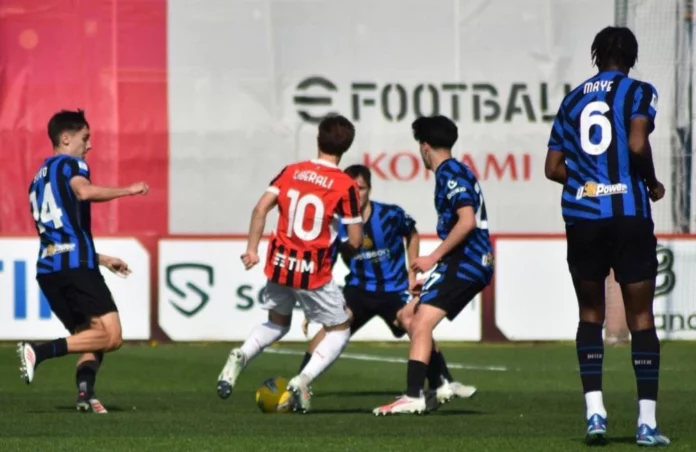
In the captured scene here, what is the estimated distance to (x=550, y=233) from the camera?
17438 millimetres

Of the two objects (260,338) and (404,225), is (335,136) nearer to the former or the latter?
(260,338)

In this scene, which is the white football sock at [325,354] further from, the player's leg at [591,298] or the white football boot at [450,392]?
the player's leg at [591,298]

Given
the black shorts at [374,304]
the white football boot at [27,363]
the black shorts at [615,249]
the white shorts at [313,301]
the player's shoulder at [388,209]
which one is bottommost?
the white football boot at [27,363]

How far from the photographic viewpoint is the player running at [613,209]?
7402 millimetres

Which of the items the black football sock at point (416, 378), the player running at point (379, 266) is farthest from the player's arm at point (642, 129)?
the player running at point (379, 266)

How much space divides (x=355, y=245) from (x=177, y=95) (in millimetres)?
7891

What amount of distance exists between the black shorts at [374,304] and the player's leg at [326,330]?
5.87ft

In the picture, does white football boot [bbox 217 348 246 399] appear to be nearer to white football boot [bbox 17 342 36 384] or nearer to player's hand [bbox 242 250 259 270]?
player's hand [bbox 242 250 259 270]

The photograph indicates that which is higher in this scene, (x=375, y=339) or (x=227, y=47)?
(x=227, y=47)

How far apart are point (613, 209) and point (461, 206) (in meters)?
2.29

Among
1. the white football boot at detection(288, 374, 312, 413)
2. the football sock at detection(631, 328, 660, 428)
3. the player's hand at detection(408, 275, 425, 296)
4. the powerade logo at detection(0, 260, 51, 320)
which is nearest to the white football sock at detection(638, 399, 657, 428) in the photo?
the football sock at detection(631, 328, 660, 428)

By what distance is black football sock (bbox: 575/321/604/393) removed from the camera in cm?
750

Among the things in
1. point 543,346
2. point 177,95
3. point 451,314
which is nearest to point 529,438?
point 451,314

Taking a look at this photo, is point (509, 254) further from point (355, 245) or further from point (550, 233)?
point (355, 245)
